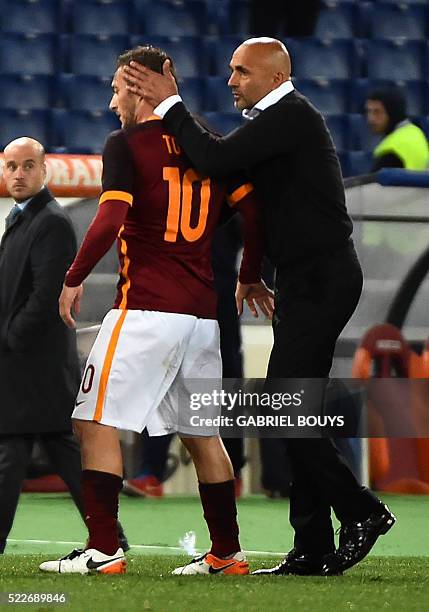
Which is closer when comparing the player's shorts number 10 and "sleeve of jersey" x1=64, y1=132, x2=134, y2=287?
"sleeve of jersey" x1=64, y1=132, x2=134, y2=287

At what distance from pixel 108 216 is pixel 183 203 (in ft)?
0.76

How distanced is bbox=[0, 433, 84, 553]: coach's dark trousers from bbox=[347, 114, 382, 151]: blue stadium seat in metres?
6.61

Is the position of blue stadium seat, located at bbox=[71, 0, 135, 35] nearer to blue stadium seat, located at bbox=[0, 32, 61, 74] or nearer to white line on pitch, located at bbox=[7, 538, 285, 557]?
blue stadium seat, located at bbox=[0, 32, 61, 74]

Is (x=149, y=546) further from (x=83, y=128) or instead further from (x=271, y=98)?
(x=83, y=128)

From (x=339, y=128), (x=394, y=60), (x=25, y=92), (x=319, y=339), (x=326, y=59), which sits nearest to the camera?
(x=319, y=339)

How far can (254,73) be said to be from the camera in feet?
13.0

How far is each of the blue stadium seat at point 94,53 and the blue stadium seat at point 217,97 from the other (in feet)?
2.38

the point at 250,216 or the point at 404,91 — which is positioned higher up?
the point at 404,91

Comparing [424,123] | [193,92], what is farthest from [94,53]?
[424,123]

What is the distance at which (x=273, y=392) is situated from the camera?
405cm

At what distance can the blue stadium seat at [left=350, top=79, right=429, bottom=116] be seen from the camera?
37.7 feet

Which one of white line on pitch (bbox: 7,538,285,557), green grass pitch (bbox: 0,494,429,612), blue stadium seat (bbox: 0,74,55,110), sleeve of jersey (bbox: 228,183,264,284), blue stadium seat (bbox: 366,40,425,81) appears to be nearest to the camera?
green grass pitch (bbox: 0,494,429,612)

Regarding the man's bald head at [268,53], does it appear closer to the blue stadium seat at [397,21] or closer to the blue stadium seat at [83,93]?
the blue stadium seat at [83,93]

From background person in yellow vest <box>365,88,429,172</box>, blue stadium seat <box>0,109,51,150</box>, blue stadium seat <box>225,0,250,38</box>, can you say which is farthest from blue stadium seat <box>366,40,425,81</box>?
blue stadium seat <box>0,109,51,150</box>
